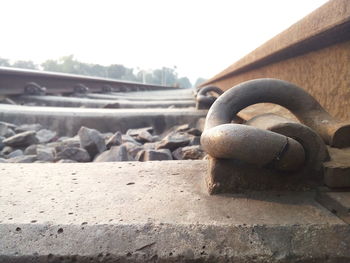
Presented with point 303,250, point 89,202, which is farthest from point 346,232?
point 89,202

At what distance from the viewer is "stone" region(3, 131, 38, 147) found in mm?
2242

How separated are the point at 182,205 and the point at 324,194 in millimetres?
420

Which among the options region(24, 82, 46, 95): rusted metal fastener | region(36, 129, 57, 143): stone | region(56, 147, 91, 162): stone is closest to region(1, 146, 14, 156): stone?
region(36, 129, 57, 143): stone

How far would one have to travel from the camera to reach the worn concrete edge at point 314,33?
A: 1.20 m

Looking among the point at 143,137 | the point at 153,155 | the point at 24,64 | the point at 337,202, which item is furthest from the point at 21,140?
the point at 24,64

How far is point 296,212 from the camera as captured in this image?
86 cm

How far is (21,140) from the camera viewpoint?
7.39ft

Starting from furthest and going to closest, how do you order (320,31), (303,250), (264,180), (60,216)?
(320,31) < (264,180) < (60,216) < (303,250)

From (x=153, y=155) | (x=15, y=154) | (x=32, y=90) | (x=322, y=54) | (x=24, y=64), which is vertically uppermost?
(x=24, y=64)

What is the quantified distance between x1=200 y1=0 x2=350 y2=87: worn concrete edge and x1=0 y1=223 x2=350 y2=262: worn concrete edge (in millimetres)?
818

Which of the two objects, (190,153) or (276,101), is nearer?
(276,101)

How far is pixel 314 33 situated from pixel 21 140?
198 centimetres

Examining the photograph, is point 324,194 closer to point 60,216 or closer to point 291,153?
point 291,153

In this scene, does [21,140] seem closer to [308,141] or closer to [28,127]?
[28,127]
